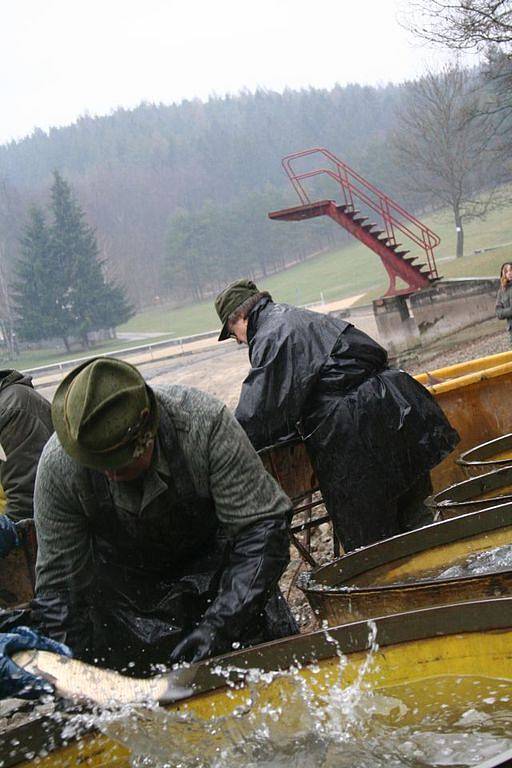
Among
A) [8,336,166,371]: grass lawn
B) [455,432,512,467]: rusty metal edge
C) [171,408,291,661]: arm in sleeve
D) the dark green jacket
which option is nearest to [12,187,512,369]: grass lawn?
[8,336,166,371]: grass lawn

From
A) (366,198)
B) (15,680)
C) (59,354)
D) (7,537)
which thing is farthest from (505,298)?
(59,354)

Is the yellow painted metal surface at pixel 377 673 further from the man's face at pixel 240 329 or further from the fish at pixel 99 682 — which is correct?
the man's face at pixel 240 329

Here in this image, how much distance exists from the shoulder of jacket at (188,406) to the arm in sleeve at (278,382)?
158cm

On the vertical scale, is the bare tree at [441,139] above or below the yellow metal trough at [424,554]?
above

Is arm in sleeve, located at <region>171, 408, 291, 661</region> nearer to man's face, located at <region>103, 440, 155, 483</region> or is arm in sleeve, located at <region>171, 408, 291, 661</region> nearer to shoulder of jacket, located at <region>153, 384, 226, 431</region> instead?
shoulder of jacket, located at <region>153, 384, 226, 431</region>

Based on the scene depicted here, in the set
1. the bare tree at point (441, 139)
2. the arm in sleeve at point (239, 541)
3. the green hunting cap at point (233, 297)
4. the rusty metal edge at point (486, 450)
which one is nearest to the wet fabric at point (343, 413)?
the green hunting cap at point (233, 297)

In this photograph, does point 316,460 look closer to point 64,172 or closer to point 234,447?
point 234,447

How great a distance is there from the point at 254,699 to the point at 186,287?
64.1 metres

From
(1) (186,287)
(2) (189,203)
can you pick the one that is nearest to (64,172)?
(2) (189,203)

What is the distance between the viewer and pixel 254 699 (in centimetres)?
273

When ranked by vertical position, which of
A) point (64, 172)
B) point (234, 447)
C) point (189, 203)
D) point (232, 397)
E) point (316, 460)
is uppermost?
point (64, 172)

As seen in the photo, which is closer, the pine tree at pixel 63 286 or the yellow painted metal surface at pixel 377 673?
the yellow painted metal surface at pixel 377 673

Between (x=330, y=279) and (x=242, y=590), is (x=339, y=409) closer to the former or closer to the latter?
(x=242, y=590)

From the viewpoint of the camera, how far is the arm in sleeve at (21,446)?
4984 millimetres
